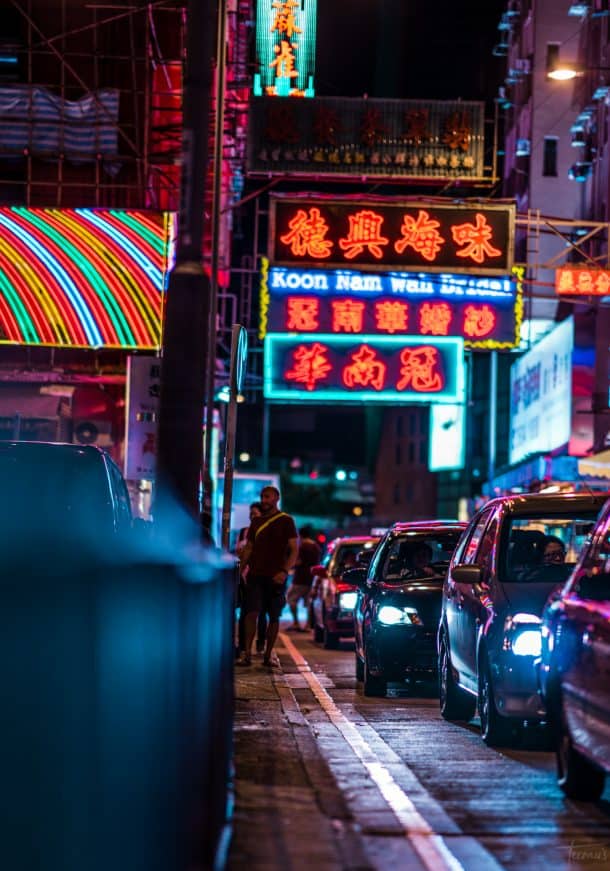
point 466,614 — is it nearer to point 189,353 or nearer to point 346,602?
point 189,353

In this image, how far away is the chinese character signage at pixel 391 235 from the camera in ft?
96.1

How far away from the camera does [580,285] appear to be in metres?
29.6

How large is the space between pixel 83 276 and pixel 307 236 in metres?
4.28

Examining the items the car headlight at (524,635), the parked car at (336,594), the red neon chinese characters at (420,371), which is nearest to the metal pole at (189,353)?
the car headlight at (524,635)

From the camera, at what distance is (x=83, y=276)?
27.8 metres

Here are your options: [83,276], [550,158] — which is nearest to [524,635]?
[83,276]

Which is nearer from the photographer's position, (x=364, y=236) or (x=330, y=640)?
(x=330, y=640)

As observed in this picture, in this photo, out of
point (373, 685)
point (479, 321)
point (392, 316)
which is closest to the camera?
point (373, 685)

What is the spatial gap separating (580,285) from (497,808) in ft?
73.5

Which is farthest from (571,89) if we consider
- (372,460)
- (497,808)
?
(372,460)

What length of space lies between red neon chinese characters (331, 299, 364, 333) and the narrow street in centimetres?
1834

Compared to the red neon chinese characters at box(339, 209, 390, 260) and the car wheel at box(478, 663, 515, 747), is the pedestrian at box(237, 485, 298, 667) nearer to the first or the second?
the car wheel at box(478, 663, 515, 747)

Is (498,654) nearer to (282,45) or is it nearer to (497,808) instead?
(497,808)

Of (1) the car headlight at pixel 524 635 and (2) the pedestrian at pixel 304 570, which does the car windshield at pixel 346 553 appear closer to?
(2) the pedestrian at pixel 304 570
